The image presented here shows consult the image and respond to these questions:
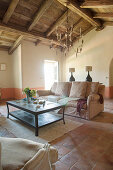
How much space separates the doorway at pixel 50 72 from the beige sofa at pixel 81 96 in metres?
2.50

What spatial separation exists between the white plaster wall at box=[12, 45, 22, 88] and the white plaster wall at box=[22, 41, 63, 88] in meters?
0.20

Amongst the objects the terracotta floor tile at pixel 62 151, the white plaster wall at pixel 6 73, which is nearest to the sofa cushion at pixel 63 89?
the terracotta floor tile at pixel 62 151

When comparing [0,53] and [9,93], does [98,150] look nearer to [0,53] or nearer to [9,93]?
[9,93]

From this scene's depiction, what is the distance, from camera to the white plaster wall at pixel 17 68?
5.45 m

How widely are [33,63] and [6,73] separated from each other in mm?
1568

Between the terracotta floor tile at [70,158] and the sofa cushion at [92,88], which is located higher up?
the sofa cushion at [92,88]

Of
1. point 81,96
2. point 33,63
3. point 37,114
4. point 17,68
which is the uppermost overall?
point 33,63

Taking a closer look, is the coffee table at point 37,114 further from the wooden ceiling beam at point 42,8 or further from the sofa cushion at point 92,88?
the wooden ceiling beam at point 42,8

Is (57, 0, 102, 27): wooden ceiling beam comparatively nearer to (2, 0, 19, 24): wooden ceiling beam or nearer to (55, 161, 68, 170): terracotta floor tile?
(2, 0, 19, 24): wooden ceiling beam

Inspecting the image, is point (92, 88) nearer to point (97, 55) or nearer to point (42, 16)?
point (97, 55)

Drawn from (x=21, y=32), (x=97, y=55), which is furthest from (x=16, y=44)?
(x=97, y=55)

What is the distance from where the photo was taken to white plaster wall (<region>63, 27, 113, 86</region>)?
18.1ft

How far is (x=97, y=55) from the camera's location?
231 inches

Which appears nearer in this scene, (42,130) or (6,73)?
(42,130)
